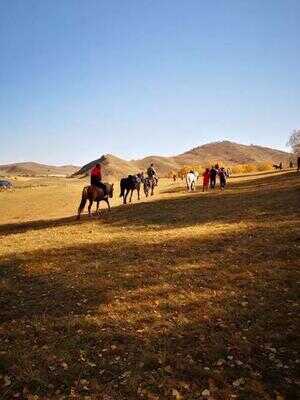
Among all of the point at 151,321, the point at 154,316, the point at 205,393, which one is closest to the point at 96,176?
the point at 154,316

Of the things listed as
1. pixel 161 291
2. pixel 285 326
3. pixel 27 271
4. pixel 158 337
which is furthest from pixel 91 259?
pixel 285 326

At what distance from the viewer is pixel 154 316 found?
426 inches

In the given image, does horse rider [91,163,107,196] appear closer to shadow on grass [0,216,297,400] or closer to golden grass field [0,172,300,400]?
golden grass field [0,172,300,400]

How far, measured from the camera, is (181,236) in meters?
19.6

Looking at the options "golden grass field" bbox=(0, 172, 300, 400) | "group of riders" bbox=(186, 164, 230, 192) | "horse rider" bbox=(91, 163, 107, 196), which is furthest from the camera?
"group of riders" bbox=(186, 164, 230, 192)

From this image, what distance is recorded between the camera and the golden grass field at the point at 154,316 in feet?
26.8

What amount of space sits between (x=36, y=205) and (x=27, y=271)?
104 ft

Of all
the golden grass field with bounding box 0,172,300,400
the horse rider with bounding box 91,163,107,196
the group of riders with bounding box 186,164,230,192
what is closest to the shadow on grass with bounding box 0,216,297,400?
the golden grass field with bounding box 0,172,300,400

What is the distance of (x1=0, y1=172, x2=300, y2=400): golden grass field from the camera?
8180mm

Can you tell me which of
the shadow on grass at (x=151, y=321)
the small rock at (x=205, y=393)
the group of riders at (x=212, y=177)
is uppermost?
the group of riders at (x=212, y=177)

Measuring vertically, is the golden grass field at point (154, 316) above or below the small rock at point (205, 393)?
above

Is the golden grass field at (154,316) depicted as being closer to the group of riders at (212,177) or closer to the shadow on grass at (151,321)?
the shadow on grass at (151,321)

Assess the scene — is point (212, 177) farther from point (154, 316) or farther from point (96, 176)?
point (154, 316)

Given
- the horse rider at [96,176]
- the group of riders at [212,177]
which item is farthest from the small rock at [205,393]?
the group of riders at [212,177]
